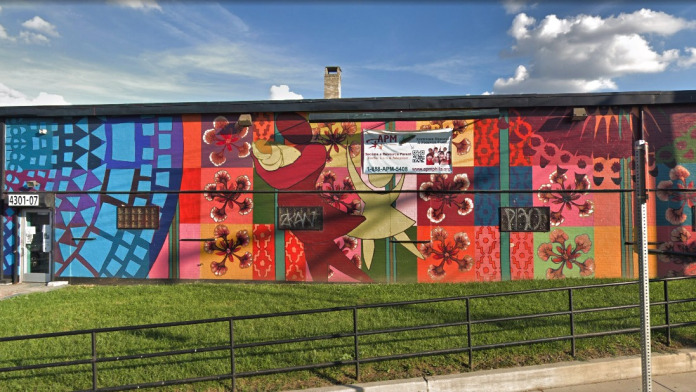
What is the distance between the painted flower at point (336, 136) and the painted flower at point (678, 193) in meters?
8.10

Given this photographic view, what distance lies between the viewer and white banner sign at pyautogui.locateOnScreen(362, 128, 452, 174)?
10.1 meters

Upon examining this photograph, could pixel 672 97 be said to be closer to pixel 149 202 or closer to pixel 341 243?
pixel 341 243

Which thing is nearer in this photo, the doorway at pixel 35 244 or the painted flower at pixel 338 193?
the painted flower at pixel 338 193

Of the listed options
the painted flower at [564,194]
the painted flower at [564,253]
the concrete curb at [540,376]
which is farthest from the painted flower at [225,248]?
the painted flower at [564,194]

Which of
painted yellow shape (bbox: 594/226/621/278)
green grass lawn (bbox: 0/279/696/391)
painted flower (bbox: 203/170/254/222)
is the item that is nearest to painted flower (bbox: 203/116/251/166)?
painted flower (bbox: 203/170/254/222)

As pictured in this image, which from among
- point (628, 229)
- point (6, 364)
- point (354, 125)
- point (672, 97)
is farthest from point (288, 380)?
point (672, 97)

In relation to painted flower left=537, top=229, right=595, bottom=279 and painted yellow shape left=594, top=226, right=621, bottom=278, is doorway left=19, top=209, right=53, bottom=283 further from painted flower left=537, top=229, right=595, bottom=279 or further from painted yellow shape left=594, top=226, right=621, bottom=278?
painted yellow shape left=594, top=226, right=621, bottom=278

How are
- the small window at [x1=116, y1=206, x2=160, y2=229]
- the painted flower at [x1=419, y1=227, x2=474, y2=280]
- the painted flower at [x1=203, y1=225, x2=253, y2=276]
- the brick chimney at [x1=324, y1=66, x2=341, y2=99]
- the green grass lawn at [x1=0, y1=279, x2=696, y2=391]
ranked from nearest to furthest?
the green grass lawn at [x1=0, y1=279, x2=696, y2=391] → the painted flower at [x1=419, y1=227, x2=474, y2=280] → the painted flower at [x1=203, y1=225, x2=253, y2=276] → the small window at [x1=116, y1=206, x2=160, y2=229] → the brick chimney at [x1=324, y1=66, x2=341, y2=99]

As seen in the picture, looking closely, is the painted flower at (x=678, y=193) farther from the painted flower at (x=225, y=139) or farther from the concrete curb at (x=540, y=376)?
the painted flower at (x=225, y=139)

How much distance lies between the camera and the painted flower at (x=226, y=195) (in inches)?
411

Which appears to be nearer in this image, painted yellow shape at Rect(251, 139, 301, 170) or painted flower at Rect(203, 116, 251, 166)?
painted yellow shape at Rect(251, 139, 301, 170)

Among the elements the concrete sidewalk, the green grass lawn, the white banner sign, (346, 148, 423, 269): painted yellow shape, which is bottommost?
the concrete sidewalk

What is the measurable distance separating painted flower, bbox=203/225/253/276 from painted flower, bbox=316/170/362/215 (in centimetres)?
248

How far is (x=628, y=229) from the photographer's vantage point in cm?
970
